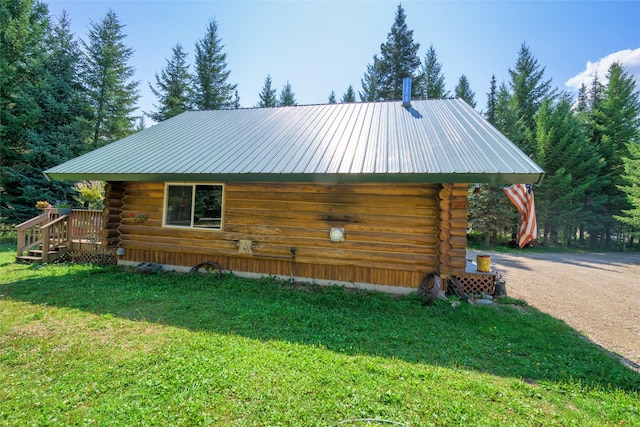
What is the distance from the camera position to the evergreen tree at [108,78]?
18312 mm

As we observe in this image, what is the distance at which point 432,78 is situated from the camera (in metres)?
25.2

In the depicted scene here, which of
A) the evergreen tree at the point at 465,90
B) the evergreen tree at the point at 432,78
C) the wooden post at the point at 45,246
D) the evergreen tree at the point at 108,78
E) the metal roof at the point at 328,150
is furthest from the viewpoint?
the evergreen tree at the point at 465,90

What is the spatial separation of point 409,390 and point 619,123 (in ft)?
103

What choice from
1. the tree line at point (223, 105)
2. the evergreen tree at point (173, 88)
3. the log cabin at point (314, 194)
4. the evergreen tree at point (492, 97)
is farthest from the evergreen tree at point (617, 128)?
the evergreen tree at point (173, 88)

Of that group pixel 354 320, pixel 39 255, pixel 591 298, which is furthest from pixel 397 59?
pixel 39 255

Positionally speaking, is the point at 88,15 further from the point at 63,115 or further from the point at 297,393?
the point at 297,393

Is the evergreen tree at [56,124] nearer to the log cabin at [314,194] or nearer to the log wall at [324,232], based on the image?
the log cabin at [314,194]

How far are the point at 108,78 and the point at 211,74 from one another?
7.00 metres

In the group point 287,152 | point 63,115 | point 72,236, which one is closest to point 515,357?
point 287,152

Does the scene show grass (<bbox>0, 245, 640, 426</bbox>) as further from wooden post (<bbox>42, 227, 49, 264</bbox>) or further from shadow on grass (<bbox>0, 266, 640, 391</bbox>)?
wooden post (<bbox>42, 227, 49, 264</bbox>)

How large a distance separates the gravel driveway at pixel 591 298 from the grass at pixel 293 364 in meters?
0.59

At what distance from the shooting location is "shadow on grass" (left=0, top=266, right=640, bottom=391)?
3605mm

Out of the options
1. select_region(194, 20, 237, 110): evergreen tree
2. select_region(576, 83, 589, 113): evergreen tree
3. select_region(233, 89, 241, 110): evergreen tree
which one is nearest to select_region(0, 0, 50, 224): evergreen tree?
select_region(194, 20, 237, 110): evergreen tree

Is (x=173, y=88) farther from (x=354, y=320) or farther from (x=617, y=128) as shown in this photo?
(x=617, y=128)
